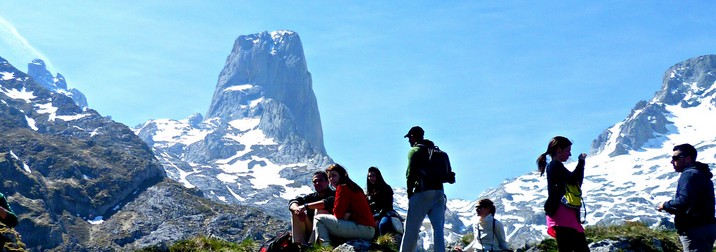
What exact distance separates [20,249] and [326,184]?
8.97 m

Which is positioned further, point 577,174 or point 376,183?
point 376,183

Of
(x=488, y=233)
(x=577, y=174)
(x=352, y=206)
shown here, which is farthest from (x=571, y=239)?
(x=352, y=206)

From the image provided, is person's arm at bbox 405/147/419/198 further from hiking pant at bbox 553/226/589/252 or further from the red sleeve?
hiking pant at bbox 553/226/589/252

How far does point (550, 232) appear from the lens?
12875 mm

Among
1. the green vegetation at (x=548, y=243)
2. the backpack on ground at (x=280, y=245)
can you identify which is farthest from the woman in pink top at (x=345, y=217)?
the backpack on ground at (x=280, y=245)

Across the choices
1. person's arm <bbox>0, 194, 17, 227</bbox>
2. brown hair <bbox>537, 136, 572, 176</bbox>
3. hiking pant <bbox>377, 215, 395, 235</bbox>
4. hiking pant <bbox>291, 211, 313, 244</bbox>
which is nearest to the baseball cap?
brown hair <bbox>537, 136, 572, 176</bbox>

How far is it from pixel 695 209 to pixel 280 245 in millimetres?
8066

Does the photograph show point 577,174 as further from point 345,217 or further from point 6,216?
point 6,216

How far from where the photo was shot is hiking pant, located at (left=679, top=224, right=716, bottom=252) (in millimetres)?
11711

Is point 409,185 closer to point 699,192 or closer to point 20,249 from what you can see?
point 699,192

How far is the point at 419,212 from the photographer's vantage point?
1420 cm

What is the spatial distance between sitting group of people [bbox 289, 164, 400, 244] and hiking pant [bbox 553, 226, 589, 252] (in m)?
4.83

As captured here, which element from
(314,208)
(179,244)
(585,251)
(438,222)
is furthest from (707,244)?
(179,244)

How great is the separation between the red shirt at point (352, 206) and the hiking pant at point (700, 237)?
670cm
